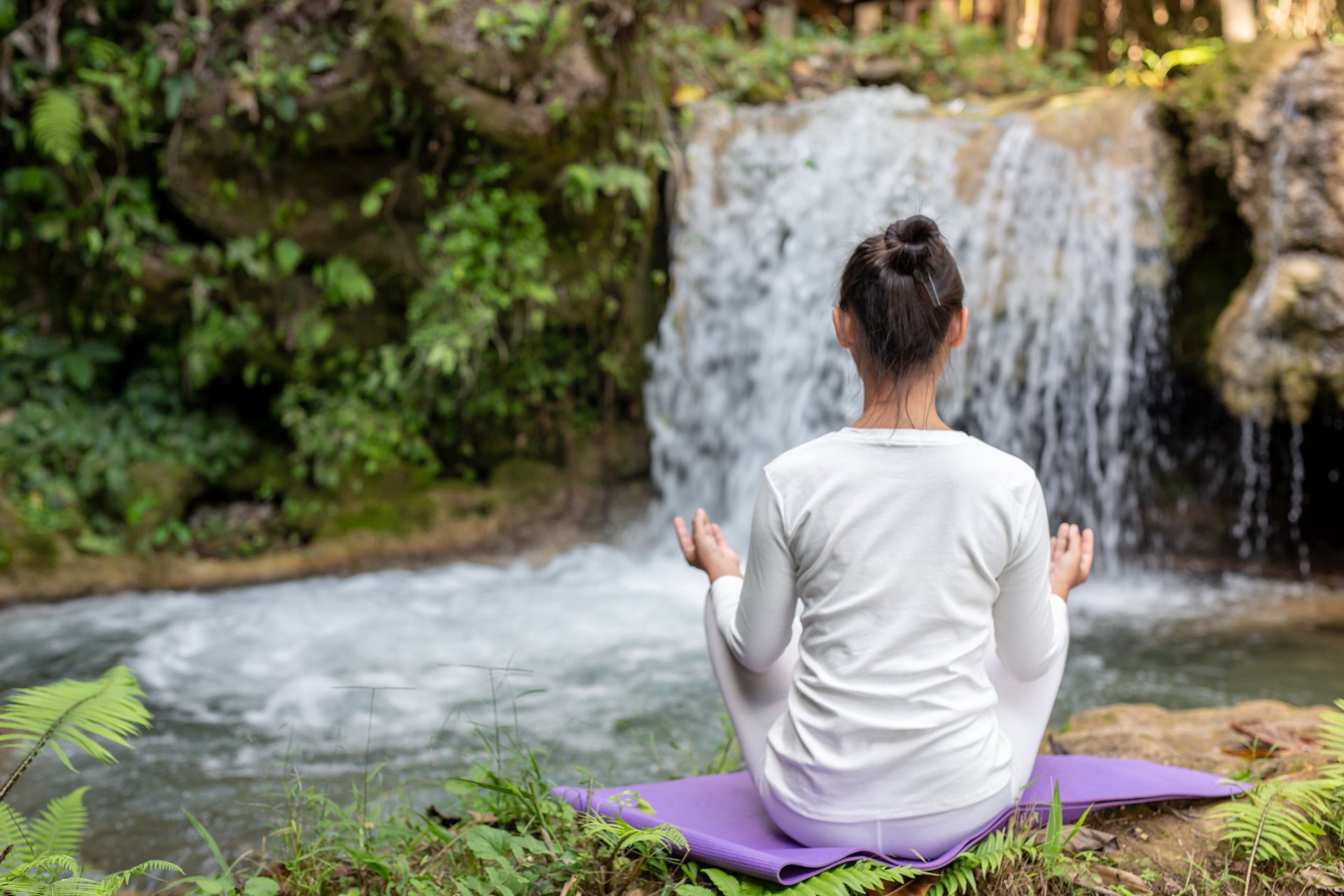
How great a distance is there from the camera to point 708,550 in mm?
2326

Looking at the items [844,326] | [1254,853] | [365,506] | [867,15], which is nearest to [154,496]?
[365,506]

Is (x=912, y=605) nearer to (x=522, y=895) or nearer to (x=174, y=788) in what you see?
(x=522, y=895)

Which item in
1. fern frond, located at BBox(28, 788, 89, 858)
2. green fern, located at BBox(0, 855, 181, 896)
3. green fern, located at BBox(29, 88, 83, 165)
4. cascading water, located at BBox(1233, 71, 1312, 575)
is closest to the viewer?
green fern, located at BBox(0, 855, 181, 896)

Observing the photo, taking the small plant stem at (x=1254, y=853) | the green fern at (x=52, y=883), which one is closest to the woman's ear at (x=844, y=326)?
the small plant stem at (x=1254, y=853)

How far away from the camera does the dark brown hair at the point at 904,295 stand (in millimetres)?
1862

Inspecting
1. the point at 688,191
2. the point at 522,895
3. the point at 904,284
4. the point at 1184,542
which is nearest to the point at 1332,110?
the point at 1184,542

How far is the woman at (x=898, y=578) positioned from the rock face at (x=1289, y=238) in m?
4.77

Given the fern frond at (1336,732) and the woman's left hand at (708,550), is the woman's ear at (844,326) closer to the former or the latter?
the woman's left hand at (708,550)

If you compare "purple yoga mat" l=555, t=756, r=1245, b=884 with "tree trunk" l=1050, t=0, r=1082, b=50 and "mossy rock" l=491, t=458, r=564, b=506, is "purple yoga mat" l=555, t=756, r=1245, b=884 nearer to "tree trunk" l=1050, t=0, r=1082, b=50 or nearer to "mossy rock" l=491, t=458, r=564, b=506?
"mossy rock" l=491, t=458, r=564, b=506

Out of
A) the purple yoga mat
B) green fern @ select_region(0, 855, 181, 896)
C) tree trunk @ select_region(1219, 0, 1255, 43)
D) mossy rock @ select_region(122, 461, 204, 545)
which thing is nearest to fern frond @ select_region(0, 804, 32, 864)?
green fern @ select_region(0, 855, 181, 896)

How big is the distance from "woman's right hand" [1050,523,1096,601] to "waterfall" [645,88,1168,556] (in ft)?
14.1

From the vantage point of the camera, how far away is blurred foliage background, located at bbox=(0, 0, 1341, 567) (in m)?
5.97

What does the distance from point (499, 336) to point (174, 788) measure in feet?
13.0

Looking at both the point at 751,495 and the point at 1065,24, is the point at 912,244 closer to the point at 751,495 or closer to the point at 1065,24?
the point at 751,495
